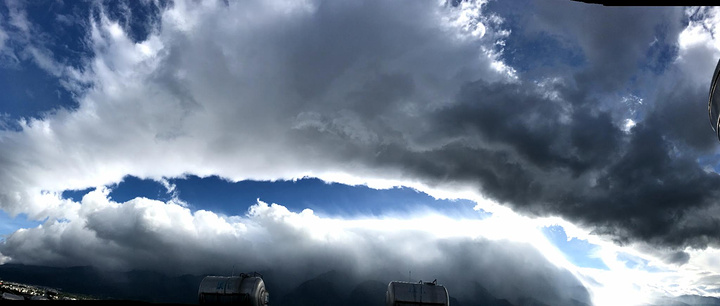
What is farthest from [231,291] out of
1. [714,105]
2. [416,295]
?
[714,105]

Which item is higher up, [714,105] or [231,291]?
[714,105]

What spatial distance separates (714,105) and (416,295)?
2194 centimetres

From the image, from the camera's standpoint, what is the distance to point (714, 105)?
12.7 metres

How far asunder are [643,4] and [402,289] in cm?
2768

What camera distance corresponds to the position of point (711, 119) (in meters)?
13.3

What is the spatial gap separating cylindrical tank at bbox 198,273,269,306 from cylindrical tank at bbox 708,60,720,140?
29.6 metres

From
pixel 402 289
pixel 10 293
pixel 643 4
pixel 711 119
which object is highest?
pixel 711 119

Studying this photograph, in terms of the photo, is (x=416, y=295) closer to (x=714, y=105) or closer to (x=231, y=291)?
(x=231, y=291)

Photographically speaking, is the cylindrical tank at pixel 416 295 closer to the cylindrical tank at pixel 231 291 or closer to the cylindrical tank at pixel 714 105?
the cylindrical tank at pixel 231 291

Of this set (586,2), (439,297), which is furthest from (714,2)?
(439,297)

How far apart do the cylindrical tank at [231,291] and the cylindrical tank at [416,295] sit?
34.8 feet

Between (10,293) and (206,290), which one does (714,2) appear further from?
(10,293)

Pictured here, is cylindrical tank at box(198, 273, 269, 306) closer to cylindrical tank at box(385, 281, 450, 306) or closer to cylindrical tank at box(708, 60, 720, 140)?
cylindrical tank at box(385, 281, 450, 306)

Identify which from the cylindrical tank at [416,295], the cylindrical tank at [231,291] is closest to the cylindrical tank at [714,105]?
the cylindrical tank at [416,295]
